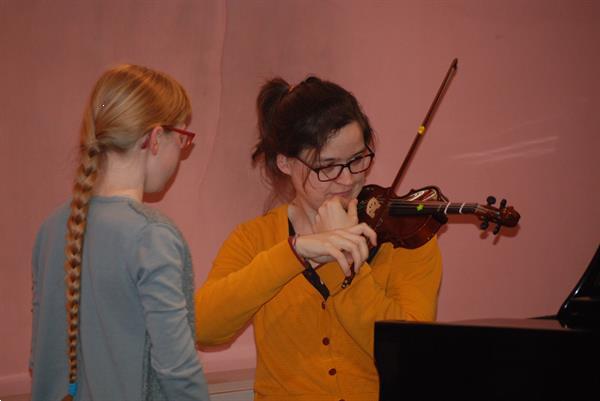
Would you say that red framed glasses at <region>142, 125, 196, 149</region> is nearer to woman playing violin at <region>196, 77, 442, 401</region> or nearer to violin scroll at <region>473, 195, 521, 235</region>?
woman playing violin at <region>196, 77, 442, 401</region>

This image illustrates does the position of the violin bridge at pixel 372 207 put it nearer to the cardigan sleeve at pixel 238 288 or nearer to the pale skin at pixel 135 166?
the cardigan sleeve at pixel 238 288

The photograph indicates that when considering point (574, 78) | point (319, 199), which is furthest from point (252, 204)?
point (574, 78)

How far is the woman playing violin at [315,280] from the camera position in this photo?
5.18 feet

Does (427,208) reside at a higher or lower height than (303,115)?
lower

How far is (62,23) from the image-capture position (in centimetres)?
193

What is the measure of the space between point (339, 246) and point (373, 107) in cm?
98

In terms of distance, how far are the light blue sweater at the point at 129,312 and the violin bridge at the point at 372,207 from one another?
0.60m

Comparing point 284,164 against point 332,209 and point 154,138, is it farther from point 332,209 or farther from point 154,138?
point 154,138

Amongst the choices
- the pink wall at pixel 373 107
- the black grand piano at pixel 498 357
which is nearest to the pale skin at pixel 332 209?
the black grand piano at pixel 498 357

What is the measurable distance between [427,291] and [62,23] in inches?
46.9

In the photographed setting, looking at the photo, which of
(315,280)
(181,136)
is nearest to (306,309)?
(315,280)

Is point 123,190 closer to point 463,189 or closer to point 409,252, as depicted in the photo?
point 409,252

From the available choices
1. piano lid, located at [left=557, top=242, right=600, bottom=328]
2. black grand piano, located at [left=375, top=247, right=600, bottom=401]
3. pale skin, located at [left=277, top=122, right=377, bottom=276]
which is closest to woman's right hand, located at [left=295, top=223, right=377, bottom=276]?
pale skin, located at [left=277, top=122, right=377, bottom=276]

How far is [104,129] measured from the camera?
1291 millimetres
